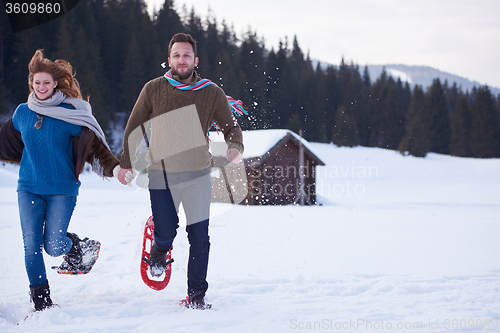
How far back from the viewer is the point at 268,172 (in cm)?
1795

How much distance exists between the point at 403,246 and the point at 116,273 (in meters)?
4.29

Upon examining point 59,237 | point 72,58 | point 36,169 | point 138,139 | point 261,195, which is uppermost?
point 72,58

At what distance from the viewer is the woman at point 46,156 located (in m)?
2.88

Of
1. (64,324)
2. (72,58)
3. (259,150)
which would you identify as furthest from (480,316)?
(72,58)

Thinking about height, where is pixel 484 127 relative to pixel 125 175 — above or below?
above

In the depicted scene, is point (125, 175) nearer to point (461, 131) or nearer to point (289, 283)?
point (289, 283)

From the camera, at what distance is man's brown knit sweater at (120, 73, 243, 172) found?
3.00 m

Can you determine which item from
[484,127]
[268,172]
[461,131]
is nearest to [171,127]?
[268,172]

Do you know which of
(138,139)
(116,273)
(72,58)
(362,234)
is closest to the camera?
(138,139)

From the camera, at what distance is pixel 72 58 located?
3553cm

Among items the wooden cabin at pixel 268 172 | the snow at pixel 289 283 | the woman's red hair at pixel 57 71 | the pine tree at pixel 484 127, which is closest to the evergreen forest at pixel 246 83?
the pine tree at pixel 484 127

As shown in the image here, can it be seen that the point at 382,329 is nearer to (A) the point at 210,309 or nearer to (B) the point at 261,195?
(A) the point at 210,309

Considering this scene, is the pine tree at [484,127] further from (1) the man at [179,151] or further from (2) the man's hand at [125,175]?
(2) the man's hand at [125,175]

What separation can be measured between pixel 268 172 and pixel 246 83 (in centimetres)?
2946
